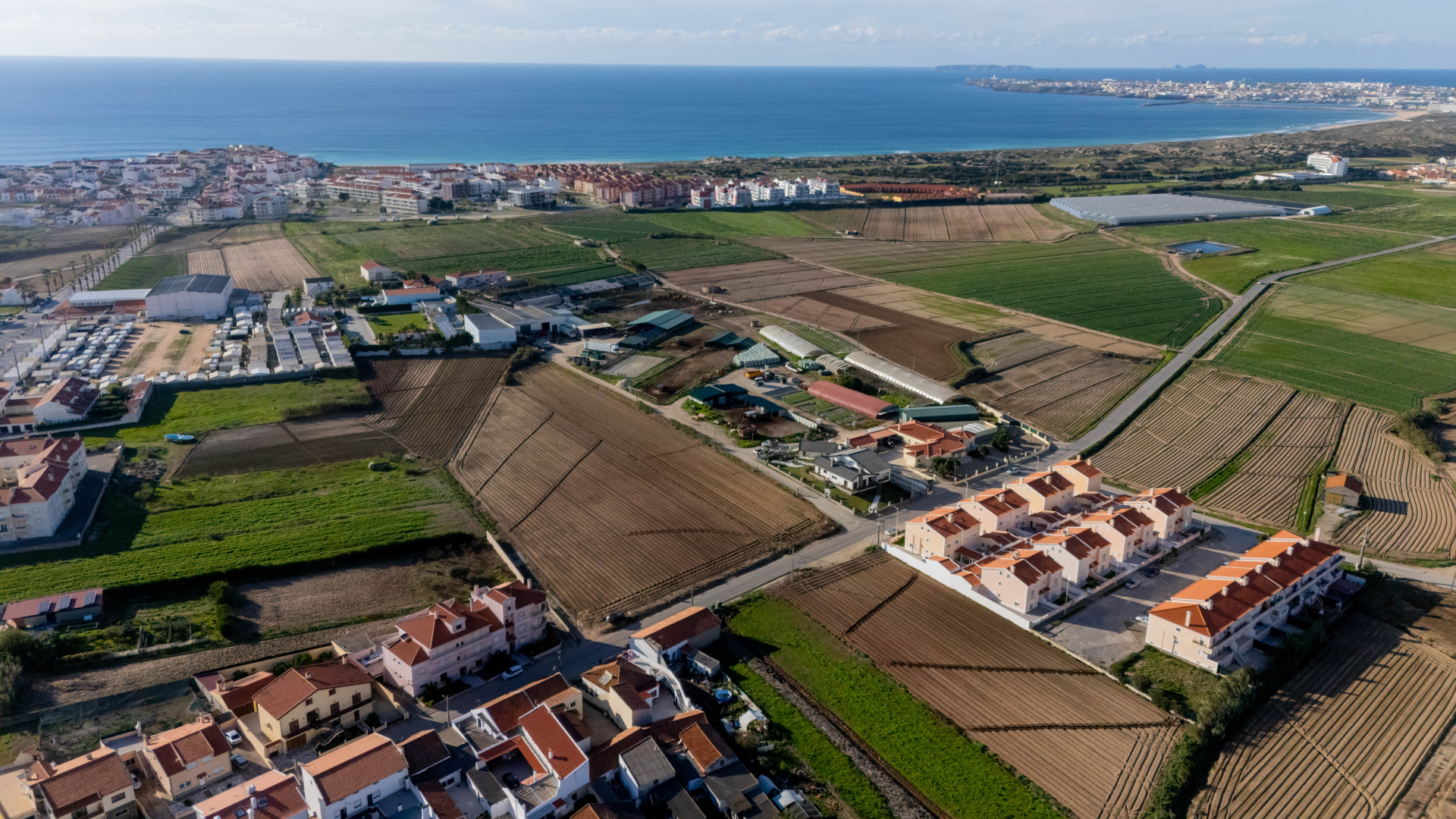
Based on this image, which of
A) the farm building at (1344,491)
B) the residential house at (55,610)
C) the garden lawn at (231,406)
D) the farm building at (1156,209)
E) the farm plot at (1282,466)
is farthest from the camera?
the farm building at (1156,209)

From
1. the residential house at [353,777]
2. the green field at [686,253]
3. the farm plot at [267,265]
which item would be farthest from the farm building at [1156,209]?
the residential house at [353,777]

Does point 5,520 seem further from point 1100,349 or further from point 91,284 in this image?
point 1100,349

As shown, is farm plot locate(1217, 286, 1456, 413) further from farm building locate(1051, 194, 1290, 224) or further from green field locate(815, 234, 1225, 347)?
farm building locate(1051, 194, 1290, 224)

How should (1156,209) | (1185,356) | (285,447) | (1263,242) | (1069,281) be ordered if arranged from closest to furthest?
(285,447) → (1185,356) → (1069,281) → (1263,242) → (1156,209)

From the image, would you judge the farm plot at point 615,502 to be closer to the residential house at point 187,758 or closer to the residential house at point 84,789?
the residential house at point 187,758

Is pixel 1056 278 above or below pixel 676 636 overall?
above

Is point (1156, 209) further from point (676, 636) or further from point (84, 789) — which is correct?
point (84, 789)

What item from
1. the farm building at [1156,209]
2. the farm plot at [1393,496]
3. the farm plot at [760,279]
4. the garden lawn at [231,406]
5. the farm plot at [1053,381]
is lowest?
the farm plot at [1393,496]

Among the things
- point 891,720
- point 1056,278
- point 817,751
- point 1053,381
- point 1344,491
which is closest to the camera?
point 817,751

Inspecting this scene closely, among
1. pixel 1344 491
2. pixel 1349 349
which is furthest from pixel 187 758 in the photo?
pixel 1349 349
